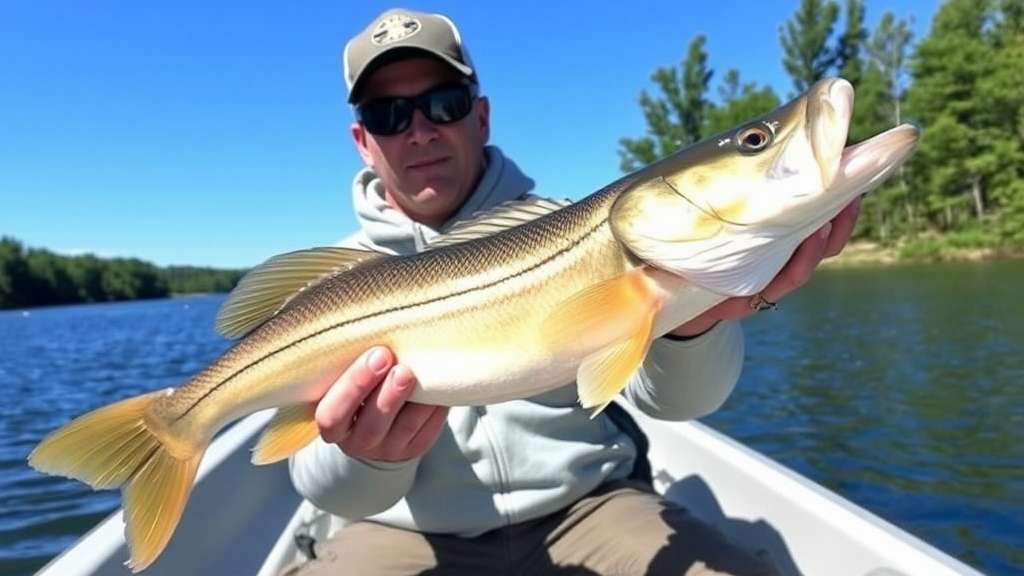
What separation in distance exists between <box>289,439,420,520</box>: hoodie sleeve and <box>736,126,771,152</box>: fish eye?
1359 millimetres

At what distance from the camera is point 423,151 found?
9.68 feet

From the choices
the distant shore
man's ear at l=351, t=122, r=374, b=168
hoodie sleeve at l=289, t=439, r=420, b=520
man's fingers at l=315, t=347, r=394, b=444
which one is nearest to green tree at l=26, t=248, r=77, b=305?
the distant shore

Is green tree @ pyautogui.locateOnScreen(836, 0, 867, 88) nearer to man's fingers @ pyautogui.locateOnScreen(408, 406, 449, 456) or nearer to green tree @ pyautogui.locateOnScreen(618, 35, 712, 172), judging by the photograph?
green tree @ pyautogui.locateOnScreen(618, 35, 712, 172)

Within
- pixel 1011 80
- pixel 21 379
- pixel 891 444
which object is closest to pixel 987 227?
pixel 1011 80

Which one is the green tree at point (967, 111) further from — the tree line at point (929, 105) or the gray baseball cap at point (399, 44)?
the gray baseball cap at point (399, 44)

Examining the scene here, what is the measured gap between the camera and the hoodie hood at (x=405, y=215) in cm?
309

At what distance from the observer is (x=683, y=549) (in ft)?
7.80

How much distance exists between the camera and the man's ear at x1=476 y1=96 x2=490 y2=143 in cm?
335

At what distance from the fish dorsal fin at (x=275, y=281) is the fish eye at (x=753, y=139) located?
3.61ft

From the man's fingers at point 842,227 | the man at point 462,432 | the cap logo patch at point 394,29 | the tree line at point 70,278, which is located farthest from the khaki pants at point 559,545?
the tree line at point 70,278

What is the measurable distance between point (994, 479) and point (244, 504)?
18.3 ft

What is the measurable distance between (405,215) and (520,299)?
1.38m

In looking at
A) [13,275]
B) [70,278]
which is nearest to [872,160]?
[13,275]

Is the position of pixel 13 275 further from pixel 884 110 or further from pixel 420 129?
pixel 420 129
